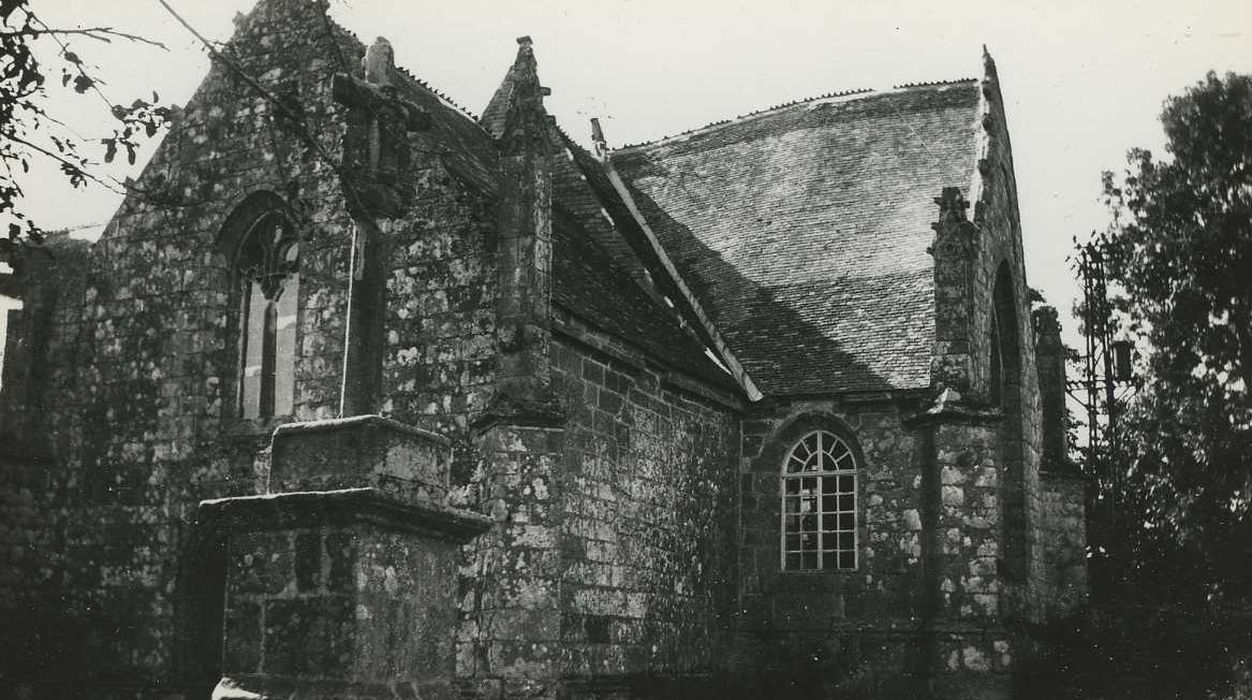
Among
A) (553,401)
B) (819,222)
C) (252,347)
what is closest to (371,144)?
(553,401)

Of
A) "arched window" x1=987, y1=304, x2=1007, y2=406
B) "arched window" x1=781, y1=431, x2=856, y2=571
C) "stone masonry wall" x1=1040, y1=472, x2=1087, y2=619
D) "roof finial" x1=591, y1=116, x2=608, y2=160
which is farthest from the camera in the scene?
"roof finial" x1=591, y1=116, x2=608, y2=160

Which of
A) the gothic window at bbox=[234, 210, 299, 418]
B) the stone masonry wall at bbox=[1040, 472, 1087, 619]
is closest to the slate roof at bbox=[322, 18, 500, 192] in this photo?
the gothic window at bbox=[234, 210, 299, 418]

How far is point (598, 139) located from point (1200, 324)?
12307 mm

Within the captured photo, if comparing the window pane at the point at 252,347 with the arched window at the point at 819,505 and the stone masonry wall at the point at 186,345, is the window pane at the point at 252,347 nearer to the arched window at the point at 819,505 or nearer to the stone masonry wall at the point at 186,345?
the stone masonry wall at the point at 186,345

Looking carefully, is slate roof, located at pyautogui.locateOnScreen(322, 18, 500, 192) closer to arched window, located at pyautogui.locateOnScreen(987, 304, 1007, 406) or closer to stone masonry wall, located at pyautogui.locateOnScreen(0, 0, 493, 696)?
stone masonry wall, located at pyautogui.locateOnScreen(0, 0, 493, 696)

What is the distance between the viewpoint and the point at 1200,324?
26438mm

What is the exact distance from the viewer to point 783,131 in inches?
925

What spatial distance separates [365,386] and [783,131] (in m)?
16.0

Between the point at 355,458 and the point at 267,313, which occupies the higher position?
the point at 267,313

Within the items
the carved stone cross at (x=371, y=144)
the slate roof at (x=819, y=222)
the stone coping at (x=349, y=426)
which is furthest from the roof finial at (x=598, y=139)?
the stone coping at (x=349, y=426)

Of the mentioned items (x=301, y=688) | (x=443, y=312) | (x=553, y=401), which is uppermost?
(x=443, y=312)

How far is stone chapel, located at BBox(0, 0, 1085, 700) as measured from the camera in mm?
13602

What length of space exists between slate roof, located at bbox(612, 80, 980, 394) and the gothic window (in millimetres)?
6548

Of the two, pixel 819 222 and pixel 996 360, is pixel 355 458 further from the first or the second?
pixel 996 360
